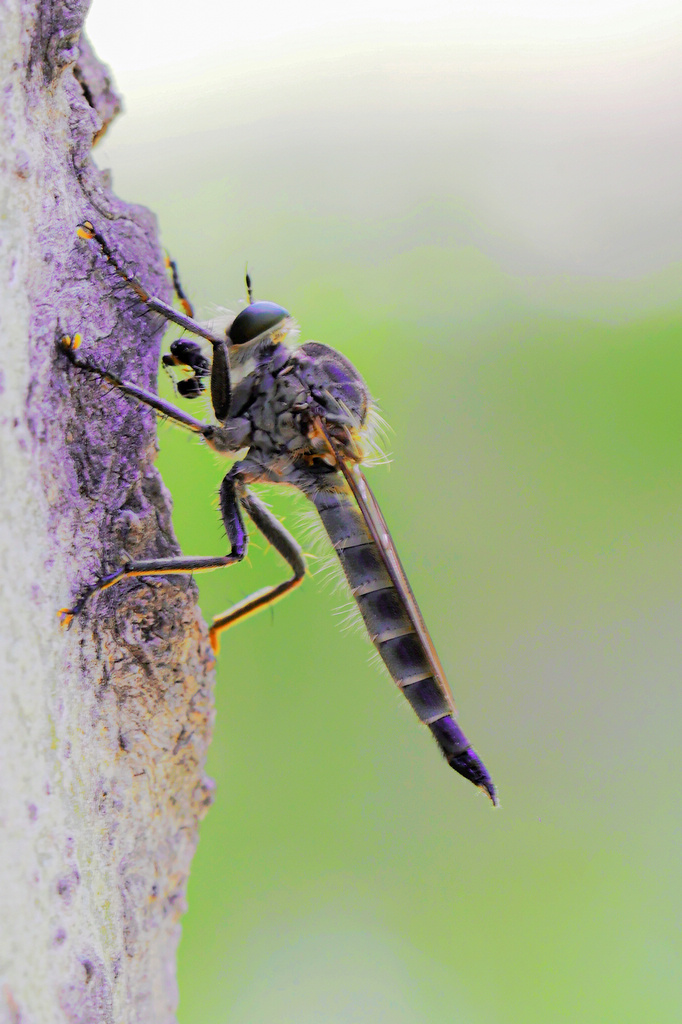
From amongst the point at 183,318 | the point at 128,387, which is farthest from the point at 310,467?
the point at 128,387

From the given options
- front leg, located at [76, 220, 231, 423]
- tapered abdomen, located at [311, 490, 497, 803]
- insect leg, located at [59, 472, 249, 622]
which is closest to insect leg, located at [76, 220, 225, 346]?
front leg, located at [76, 220, 231, 423]

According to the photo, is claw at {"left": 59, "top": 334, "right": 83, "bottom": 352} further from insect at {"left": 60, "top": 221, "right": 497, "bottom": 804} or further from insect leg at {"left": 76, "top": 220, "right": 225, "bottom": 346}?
insect at {"left": 60, "top": 221, "right": 497, "bottom": 804}

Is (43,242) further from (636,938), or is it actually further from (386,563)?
(636,938)

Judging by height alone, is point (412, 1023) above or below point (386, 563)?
below

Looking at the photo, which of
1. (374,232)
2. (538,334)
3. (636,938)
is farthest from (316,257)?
(636,938)

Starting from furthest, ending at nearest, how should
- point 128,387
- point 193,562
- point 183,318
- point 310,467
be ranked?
point 310,467 → point 183,318 → point 193,562 → point 128,387

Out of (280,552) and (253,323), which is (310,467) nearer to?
(280,552)
